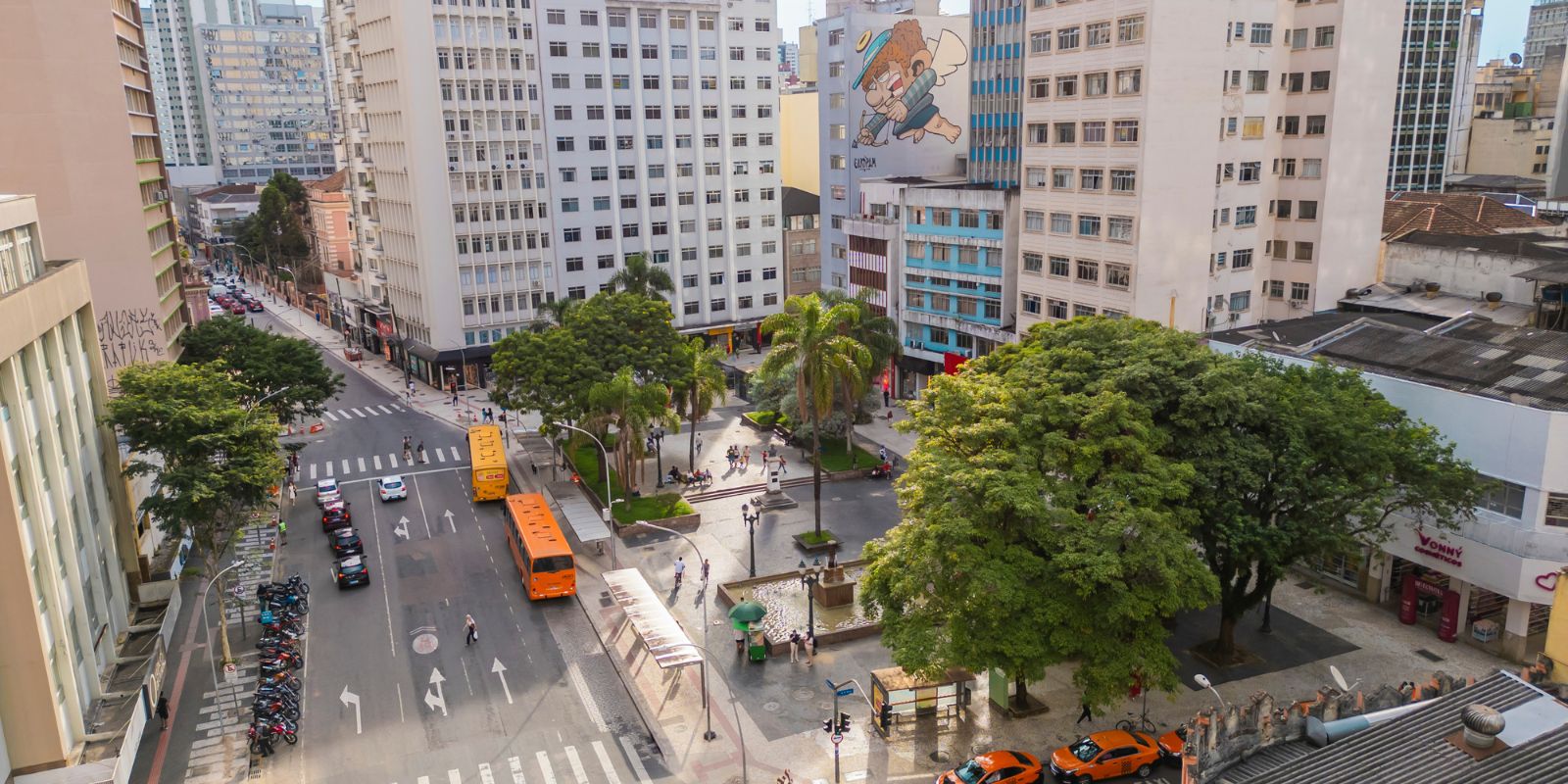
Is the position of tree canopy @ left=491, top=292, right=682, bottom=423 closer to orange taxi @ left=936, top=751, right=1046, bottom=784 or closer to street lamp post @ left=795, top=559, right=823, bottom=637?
street lamp post @ left=795, top=559, right=823, bottom=637

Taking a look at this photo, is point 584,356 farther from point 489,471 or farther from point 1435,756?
point 1435,756

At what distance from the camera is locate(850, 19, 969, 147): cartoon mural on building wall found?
102 metres

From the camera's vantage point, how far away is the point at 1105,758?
33469 millimetres

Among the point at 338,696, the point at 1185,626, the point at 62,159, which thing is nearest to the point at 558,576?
the point at 338,696

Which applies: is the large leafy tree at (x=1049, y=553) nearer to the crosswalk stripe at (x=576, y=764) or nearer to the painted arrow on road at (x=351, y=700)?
the crosswalk stripe at (x=576, y=764)

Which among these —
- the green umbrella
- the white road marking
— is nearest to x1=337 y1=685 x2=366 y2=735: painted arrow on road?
the white road marking

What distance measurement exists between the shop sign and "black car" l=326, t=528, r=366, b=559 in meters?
49.3

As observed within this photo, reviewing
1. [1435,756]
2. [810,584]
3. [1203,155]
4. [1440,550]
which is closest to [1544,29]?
[1203,155]

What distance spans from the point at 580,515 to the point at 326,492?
56.9 feet

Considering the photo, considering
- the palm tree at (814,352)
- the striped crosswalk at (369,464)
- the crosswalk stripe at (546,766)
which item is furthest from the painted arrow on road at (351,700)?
the striped crosswalk at (369,464)

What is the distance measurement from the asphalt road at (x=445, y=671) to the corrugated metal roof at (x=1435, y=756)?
20336 mm

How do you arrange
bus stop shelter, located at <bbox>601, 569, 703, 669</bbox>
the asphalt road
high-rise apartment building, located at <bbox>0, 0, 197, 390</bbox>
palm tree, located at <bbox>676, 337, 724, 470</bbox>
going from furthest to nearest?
palm tree, located at <bbox>676, 337, 724, 470</bbox> < high-rise apartment building, located at <bbox>0, 0, 197, 390</bbox> < bus stop shelter, located at <bbox>601, 569, 703, 669</bbox> < the asphalt road

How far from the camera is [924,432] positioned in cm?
3938

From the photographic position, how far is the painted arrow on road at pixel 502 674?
40.7 metres
